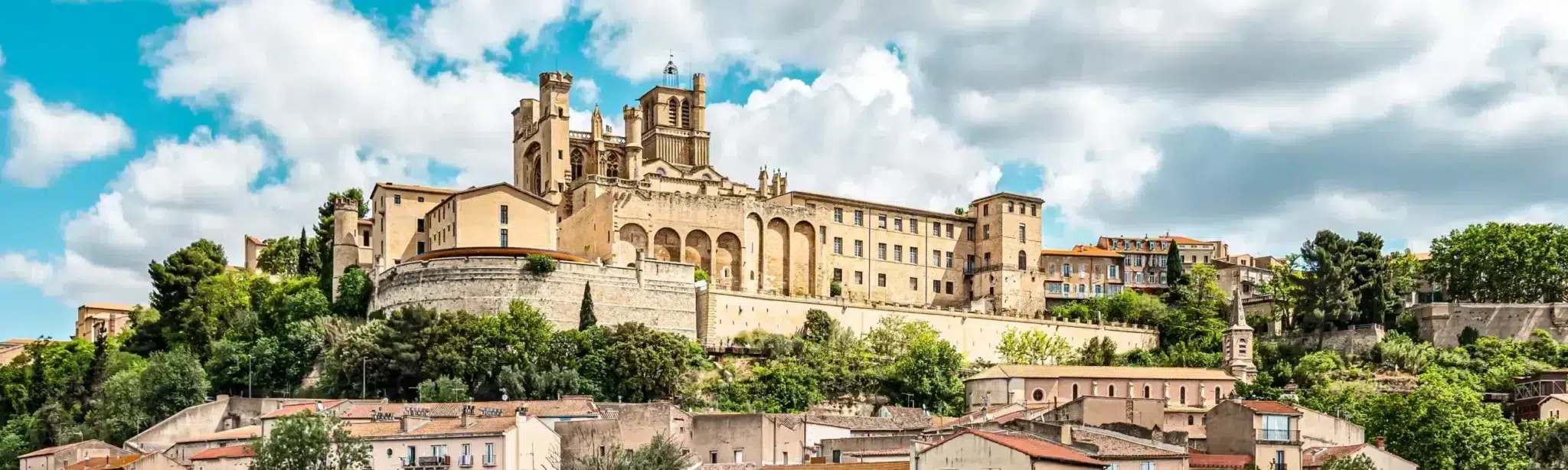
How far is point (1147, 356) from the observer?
9088 cm

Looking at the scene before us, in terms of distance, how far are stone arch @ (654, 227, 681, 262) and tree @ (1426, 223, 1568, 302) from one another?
4063 centimetres

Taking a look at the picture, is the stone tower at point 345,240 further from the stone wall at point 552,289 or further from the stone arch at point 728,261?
the stone arch at point 728,261

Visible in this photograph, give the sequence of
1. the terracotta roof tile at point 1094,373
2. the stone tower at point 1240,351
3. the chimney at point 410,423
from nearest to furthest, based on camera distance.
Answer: the chimney at point 410,423
the terracotta roof tile at point 1094,373
the stone tower at point 1240,351

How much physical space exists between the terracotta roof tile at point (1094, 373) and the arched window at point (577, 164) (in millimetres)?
26698

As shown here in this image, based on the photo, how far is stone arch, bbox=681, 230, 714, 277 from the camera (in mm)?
91312

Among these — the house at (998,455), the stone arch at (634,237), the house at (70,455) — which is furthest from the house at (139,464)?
the stone arch at (634,237)

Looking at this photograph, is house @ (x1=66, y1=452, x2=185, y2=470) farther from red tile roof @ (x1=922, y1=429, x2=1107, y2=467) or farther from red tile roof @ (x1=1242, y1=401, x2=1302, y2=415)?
red tile roof @ (x1=1242, y1=401, x2=1302, y2=415)

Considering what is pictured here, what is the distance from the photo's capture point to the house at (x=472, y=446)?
166 ft

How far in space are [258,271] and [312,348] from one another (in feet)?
95.0

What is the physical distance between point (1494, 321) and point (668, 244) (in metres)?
41.2

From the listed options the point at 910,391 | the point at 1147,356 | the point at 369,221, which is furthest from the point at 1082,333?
the point at 369,221

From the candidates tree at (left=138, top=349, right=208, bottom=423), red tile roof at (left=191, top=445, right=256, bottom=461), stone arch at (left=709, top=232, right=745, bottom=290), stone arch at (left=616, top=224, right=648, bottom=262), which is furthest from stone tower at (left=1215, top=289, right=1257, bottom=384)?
tree at (left=138, top=349, right=208, bottom=423)

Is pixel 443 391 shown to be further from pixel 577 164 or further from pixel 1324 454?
pixel 1324 454

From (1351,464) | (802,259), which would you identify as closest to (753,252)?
(802,259)
